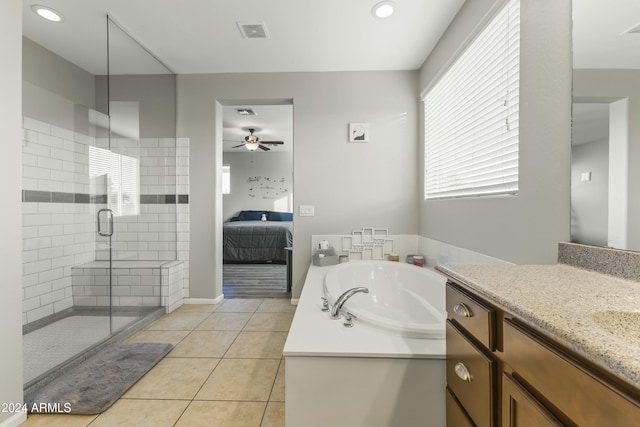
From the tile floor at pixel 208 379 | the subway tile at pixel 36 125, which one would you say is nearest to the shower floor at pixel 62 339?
the tile floor at pixel 208 379

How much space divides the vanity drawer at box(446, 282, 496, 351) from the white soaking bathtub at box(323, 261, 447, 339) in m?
0.76

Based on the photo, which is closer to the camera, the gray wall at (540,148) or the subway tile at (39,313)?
the gray wall at (540,148)

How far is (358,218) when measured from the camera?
9.90 feet

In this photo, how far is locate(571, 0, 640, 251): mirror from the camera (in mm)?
869

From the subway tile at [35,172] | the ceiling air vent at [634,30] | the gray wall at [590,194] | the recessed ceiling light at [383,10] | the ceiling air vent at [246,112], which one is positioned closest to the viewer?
the ceiling air vent at [634,30]

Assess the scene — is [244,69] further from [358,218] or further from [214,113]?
[358,218]

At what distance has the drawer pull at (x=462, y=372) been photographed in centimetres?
87

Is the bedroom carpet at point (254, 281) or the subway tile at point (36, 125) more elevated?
the subway tile at point (36, 125)

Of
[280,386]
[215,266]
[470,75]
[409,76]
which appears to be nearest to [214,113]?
[215,266]

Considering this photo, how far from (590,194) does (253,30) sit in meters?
2.49

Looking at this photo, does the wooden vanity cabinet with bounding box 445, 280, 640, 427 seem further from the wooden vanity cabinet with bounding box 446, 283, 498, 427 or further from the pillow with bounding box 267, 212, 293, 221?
the pillow with bounding box 267, 212, 293, 221

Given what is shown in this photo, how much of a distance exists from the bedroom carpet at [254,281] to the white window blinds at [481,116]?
2.30m

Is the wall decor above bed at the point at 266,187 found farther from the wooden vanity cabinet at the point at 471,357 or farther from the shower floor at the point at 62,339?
the wooden vanity cabinet at the point at 471,357

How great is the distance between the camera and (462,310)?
91 cm
